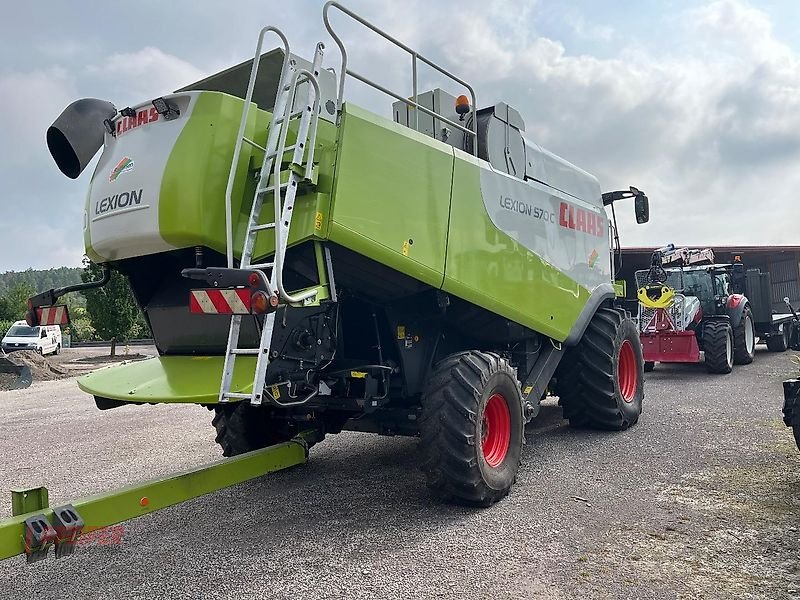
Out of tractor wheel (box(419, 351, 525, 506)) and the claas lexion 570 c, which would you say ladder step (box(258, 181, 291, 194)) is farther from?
tractor wheel (box(419, 351, 525, 506))

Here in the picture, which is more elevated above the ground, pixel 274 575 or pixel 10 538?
pixel 10 538

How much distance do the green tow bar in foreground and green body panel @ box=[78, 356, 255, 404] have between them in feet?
1.49

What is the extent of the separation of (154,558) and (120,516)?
737mm

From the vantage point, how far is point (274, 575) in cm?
334

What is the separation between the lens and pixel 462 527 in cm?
394

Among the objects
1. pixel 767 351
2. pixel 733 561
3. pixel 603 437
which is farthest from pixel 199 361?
pixel 767 351

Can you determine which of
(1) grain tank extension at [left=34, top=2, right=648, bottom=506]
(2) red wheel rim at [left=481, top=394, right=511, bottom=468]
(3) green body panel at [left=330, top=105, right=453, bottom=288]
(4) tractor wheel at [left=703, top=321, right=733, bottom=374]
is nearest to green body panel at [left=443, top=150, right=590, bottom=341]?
(1) grain tank extension at [left=34, top=2, right=648, bottom=506]

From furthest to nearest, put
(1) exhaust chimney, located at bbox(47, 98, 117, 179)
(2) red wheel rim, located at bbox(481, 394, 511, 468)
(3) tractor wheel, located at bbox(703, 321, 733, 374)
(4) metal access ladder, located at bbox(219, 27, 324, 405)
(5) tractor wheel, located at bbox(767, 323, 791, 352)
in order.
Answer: (5) tractor wheel, located at bbox(767, 323, 791, 352) → (3) tractor wheel, located at bbox(703, 321, 733, 374) → (2) red wheel rim, located at bbox(481, 394, 511, 468) → (1) exhaust chimney, located at bbox(47, 98, 117, 179) → (4) metal access ladder, located at bbox(219, 27, 324, 405)

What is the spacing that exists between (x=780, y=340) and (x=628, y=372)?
1071 centimetres

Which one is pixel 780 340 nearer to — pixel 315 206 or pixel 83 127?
pixel 315 206

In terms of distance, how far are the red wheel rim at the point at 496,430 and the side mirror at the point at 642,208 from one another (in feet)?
12.0

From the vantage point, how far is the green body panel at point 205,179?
361 cm

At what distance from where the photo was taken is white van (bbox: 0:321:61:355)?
78.0ft

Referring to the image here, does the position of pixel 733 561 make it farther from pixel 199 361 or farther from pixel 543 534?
pixel 199 361
